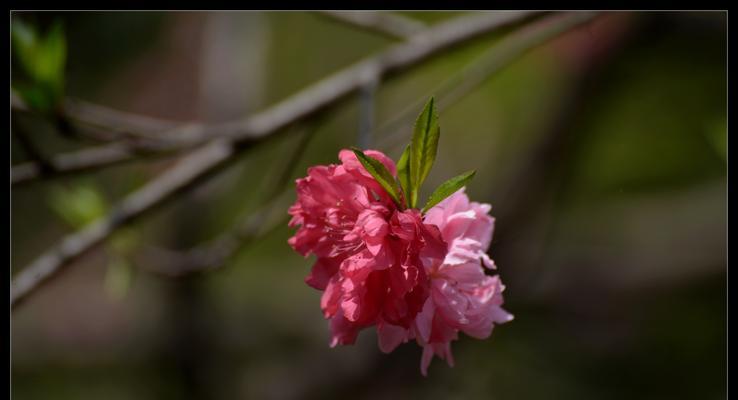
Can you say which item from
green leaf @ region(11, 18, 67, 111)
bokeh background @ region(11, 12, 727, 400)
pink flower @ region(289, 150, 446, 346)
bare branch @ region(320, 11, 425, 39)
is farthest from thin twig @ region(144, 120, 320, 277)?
pink flower @ region(289, 150, 446, 346)

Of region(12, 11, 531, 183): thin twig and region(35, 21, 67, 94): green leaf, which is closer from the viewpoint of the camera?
region(35, 21, 67, 94): green leaf

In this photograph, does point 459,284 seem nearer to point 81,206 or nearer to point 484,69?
point 484,69

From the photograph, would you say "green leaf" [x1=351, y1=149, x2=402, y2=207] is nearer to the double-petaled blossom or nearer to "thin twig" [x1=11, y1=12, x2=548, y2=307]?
the double-petaled blossom

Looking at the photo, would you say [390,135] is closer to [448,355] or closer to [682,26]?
[448,355]

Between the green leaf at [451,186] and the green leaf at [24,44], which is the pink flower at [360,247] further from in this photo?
the green leaf at [24,44]

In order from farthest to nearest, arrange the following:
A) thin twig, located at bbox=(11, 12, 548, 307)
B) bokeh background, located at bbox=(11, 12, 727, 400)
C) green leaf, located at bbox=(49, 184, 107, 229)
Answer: bokeh background, located at bbox=(11, 12, 727, 400), green leaf, located at bbox=(49, 184, 107, 229), thin twig, located at bbox=(11, 12, 548, 307)

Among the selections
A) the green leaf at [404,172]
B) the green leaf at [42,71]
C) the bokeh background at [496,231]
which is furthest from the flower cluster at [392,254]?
the bokeh background at [496,231]
